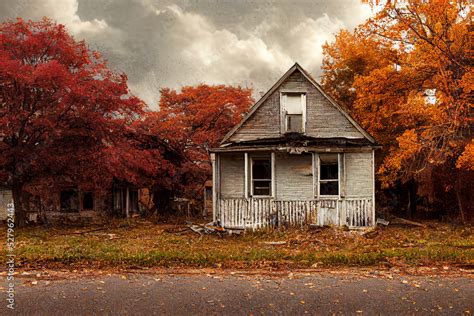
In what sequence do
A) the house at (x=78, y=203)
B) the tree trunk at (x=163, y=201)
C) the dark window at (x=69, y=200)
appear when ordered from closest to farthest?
the house at (x=78, y=203) < the tree trunk at (x=163, y=201) < the dark window at (x=69, y=200)

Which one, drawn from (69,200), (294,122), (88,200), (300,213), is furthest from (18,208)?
(294,122)

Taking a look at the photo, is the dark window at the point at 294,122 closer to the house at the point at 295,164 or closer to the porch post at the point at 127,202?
the house at the point at 295,164

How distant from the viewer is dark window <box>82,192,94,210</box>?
3036cm

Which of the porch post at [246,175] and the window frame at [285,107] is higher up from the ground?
the window frame at [285,107]

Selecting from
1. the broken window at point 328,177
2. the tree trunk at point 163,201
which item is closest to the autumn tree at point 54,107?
the tree trunk at point 163,201

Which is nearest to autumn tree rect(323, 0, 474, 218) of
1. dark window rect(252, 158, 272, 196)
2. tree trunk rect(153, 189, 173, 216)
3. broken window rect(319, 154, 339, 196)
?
broken window rect(319, 154, 339, 196)

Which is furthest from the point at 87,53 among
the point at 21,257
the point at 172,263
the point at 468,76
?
the point at 468,76

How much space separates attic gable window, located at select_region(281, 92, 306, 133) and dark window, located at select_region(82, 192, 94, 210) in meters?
16.9

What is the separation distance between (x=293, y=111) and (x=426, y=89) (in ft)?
24.4

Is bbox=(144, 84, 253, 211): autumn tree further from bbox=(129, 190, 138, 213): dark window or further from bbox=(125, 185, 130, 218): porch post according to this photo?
bbox=(129, 190, 138, 213): dark window

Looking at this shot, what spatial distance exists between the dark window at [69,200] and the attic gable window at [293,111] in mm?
17333

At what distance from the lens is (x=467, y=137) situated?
2034 centimetres

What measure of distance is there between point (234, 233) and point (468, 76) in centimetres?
1137

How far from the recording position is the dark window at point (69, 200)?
98.6 feet
